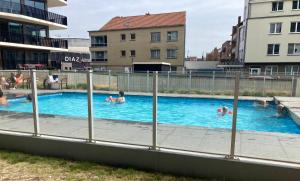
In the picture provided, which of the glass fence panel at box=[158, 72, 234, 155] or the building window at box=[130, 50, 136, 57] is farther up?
the building window at box=[130, 50, 136, 57]

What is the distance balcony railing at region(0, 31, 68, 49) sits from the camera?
23906 mm

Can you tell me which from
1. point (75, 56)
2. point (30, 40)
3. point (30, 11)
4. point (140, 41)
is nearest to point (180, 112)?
point (30, 40)

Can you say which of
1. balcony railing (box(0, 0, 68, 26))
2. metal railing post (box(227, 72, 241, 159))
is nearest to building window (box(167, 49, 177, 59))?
balcony railing (box(0, 0, 68, 26))

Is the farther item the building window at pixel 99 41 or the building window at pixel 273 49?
the building window at pixel 99 41

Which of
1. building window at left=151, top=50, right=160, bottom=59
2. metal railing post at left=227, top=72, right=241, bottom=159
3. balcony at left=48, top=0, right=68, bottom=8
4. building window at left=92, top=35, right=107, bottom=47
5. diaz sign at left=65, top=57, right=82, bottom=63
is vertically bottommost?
metal railing post at left=227, top=72, right=241, bottom=159

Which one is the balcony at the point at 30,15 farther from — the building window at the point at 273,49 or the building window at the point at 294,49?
the building window at the point at 294,49

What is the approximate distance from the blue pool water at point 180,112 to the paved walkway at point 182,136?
0.69m

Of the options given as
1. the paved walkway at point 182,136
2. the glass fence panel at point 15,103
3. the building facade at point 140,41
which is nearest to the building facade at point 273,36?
the building facade at point 140,41

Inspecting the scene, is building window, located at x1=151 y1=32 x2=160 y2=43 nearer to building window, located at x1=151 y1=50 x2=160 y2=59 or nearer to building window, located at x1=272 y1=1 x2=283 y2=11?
building window, located at x1=151 y1=50 x2=160 y2=59

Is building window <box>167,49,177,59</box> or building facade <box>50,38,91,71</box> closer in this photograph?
building window <box>167,49,177,59</box>

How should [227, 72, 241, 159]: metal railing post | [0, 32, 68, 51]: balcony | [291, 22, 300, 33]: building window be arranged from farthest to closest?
[291, 22, 300, 33]: building window, [0, 32, 68, 51]: balcony, [227, 72, 241, 159]: metal railing post

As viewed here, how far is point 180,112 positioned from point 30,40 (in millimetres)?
22375

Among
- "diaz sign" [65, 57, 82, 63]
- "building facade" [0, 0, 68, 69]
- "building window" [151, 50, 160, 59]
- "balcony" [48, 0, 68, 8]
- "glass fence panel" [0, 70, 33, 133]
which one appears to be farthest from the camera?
"diaz sign" [65, 57, 82, 63]

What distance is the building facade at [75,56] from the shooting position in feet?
161
